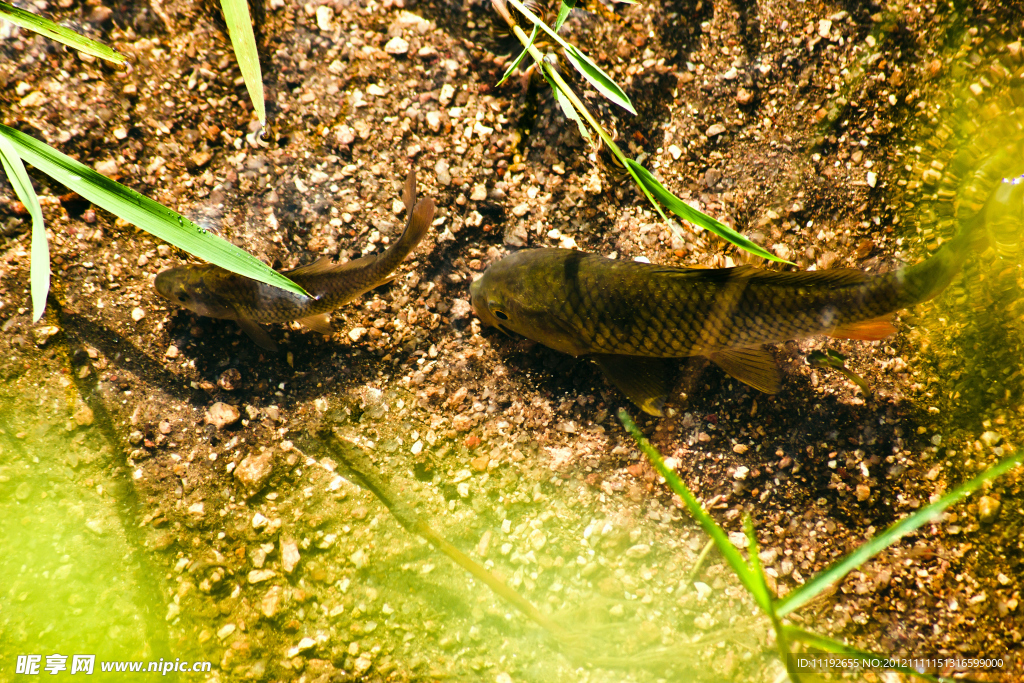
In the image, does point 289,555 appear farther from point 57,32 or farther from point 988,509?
point 988,509

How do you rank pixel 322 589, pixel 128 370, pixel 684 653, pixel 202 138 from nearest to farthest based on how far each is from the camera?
1. pixel 684 653
2. pixel 322 589
3. pixel 128 370
4. pixel 202 138

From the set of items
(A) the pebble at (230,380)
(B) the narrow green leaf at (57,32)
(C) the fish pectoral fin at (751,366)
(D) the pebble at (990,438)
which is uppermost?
(B) the narrow green leaf at (57,32)

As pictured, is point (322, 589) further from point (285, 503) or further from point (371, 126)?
point (371, 126)

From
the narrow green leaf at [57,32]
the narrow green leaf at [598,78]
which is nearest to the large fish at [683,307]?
the narrow green leaf at [598,78]

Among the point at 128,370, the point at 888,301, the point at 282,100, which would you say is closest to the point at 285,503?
the point at 128,370

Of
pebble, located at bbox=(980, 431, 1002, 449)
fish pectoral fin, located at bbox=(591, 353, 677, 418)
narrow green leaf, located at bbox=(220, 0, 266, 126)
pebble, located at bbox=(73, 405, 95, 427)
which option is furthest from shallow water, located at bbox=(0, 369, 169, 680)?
pebble, located at bbox=(980, 431, 1002, 449)

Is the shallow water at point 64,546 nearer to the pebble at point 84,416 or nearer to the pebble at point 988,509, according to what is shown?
the pebble at point 84,416
